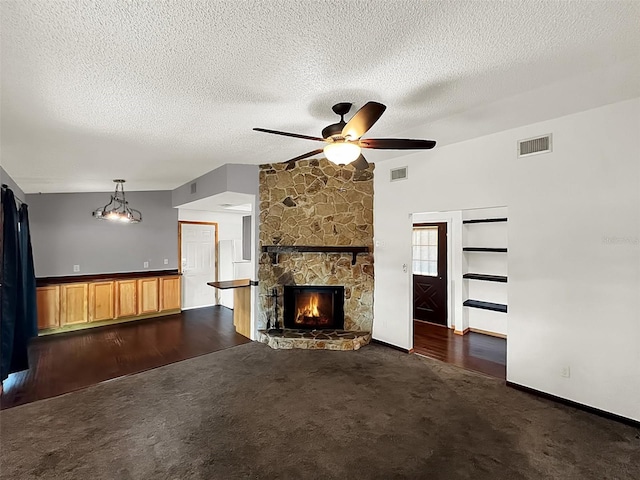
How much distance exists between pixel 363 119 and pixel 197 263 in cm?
617

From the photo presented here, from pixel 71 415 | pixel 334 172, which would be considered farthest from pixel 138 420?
pixel 334 172

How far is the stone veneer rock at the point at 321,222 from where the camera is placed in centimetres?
484

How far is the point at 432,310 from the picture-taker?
5.96 metres

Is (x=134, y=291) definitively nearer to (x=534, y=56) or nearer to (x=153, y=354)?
(x=153, y=354)

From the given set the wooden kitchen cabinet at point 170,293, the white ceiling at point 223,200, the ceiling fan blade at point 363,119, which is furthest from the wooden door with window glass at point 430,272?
the wooden kitchen cabinet at point 170,293

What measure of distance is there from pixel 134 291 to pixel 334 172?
15.1ft

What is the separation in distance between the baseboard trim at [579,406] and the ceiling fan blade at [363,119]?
320cm

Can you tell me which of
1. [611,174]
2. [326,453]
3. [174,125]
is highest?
[174,125]

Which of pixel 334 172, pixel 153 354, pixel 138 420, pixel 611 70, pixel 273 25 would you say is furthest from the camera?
pixel 334 172

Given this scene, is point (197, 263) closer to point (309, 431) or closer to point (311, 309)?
point (311, 309)

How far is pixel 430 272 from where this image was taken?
6074mm

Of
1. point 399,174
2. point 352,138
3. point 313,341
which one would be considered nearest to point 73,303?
point 313,341

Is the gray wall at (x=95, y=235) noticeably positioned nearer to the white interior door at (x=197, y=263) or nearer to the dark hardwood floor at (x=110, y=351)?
the white interior door at (x=197, y=263)

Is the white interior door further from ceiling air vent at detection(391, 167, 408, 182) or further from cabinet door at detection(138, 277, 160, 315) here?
ceiling air vent at detection(391, 167, 408, 182)
